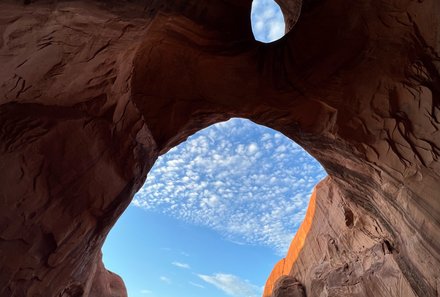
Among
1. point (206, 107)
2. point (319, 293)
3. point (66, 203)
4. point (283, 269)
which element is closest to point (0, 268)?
point (66, 203)

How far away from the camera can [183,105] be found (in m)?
6.96

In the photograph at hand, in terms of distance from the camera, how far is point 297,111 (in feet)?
22.8

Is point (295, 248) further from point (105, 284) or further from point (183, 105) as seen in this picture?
point (183, 105)

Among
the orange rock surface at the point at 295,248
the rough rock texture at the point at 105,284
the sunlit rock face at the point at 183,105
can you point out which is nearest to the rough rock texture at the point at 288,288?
the orange rock surface at the point at 295,248

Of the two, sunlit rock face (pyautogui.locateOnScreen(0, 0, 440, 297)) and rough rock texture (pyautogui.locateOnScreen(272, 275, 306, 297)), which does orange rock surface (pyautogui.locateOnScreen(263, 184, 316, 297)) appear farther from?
sunlit rock face (pyautogui.locateOnScreen(0, 0, 440, 297))

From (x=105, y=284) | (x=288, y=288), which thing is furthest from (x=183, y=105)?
(x=105, y=284)

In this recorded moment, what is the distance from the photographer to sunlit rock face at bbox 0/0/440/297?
419cm

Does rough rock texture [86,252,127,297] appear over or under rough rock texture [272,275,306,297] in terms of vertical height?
under

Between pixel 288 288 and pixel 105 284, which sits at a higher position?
pixel 288 288

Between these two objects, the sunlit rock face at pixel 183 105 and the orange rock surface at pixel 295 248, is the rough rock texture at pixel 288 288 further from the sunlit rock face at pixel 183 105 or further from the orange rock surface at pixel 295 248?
the sunlit rock face at pixel 183 105

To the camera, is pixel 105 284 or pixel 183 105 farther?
pixel 105 284

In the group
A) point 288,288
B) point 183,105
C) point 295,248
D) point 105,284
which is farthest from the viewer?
point 295,248

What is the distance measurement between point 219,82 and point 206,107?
2.68 feet

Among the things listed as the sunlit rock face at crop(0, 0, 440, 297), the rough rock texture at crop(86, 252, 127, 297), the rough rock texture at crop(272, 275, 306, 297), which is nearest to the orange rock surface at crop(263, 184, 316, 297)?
the rough rock texture at crop(272, 275, 306, 297)
